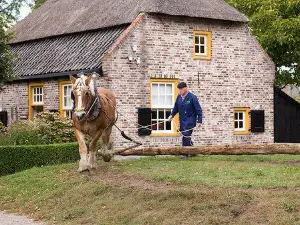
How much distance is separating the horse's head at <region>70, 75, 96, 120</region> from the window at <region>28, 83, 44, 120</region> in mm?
9848

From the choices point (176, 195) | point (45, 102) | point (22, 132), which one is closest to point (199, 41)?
point (45, 102)

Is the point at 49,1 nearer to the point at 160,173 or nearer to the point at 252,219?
the point at 160,173

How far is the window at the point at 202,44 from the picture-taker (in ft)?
73.8

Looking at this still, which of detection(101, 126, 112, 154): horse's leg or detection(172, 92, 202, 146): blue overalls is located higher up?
detection(172, 92, 202, 146): blue overalls

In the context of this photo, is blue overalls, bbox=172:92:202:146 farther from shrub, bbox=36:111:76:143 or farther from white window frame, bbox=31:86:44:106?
white window frame, bbox=31:86:44:106

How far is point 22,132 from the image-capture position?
18234 mm

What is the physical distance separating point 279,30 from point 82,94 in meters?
13.2

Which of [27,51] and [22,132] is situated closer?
[22,132]

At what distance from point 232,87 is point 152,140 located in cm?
370

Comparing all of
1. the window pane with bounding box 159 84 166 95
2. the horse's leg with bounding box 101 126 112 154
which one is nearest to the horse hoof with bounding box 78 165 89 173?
the horse's leg with bounding box 101 126 112 154

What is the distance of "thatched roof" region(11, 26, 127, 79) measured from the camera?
2114 centimetres

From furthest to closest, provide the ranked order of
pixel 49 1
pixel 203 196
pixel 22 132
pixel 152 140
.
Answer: pixel 49 1 → pixel 152 140 → pixel 22 132 → pixel 203 196

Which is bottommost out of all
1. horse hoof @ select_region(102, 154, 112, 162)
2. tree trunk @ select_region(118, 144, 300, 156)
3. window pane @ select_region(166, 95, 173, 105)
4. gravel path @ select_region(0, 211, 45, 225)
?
gravel path @ select_region(0, 211, 45, 225)

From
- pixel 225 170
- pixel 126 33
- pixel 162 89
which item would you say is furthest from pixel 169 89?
pixel 225 170
